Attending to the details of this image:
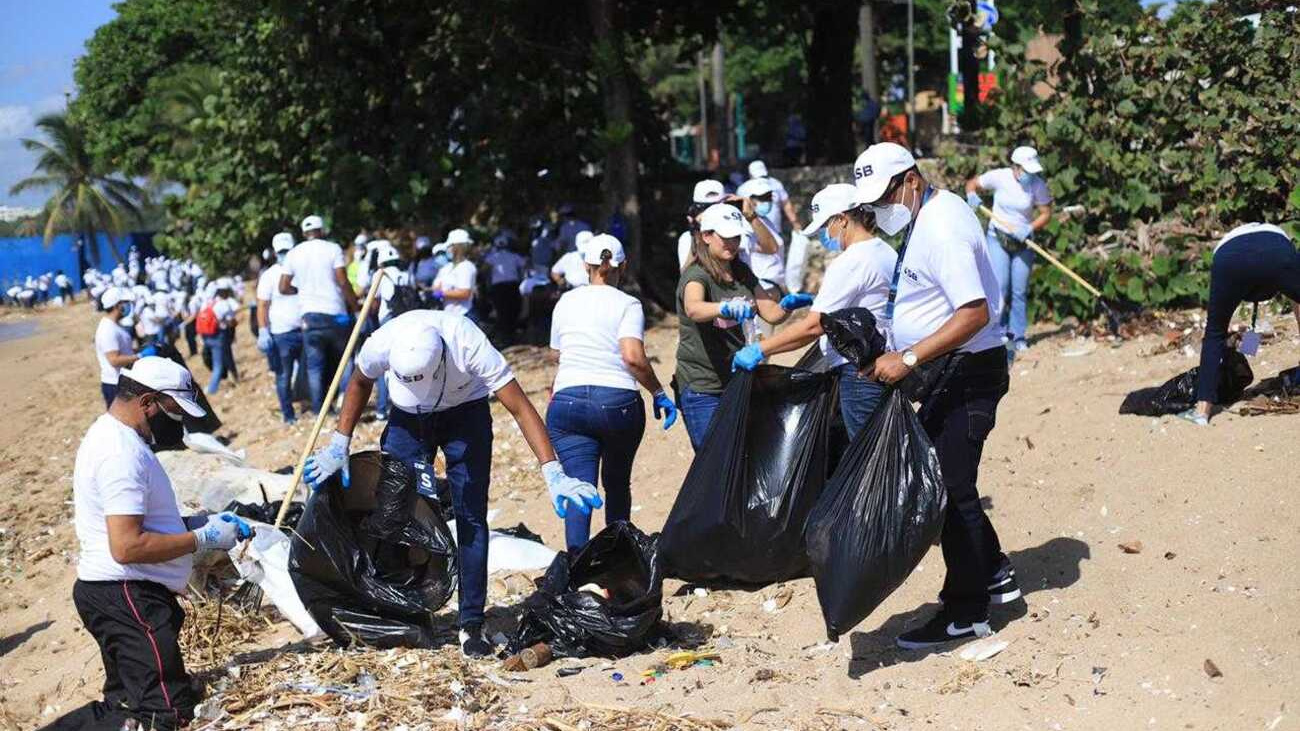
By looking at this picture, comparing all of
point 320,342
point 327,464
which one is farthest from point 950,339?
point 320,342

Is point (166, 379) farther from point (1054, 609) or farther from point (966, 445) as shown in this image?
point (1054, 609)

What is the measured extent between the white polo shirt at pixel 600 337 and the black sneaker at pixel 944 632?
1.49 meters

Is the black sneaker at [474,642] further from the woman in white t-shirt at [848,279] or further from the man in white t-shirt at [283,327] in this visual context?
the man in white t-shirt at [283,327]

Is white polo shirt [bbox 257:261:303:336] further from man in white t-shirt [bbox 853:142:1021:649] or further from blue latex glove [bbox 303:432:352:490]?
man in white t-shirt [bbox 853:142:1021:649]

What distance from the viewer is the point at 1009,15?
11.5m

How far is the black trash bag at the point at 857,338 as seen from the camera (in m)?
4.62

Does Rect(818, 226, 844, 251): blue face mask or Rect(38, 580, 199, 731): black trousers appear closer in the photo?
Rect(38, 580, 199, 731): black trousers

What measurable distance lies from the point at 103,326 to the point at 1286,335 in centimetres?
784

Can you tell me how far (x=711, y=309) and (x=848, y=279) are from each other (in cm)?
84

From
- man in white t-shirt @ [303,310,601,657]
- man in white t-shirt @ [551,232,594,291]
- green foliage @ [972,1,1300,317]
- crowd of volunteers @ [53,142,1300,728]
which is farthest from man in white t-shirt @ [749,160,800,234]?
man in white t-shirt @ [303,310,601,657]

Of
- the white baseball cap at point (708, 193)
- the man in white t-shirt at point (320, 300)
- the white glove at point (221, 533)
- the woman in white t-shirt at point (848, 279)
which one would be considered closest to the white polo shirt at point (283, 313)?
the man in white t-shirt at point (320, 300)

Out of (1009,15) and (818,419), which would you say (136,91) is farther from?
(818,419)

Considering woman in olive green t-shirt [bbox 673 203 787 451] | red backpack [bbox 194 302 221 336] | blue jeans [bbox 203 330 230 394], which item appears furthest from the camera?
blue jeans [bbox 203 330 230 394]

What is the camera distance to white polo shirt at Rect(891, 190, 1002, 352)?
4250 mm
